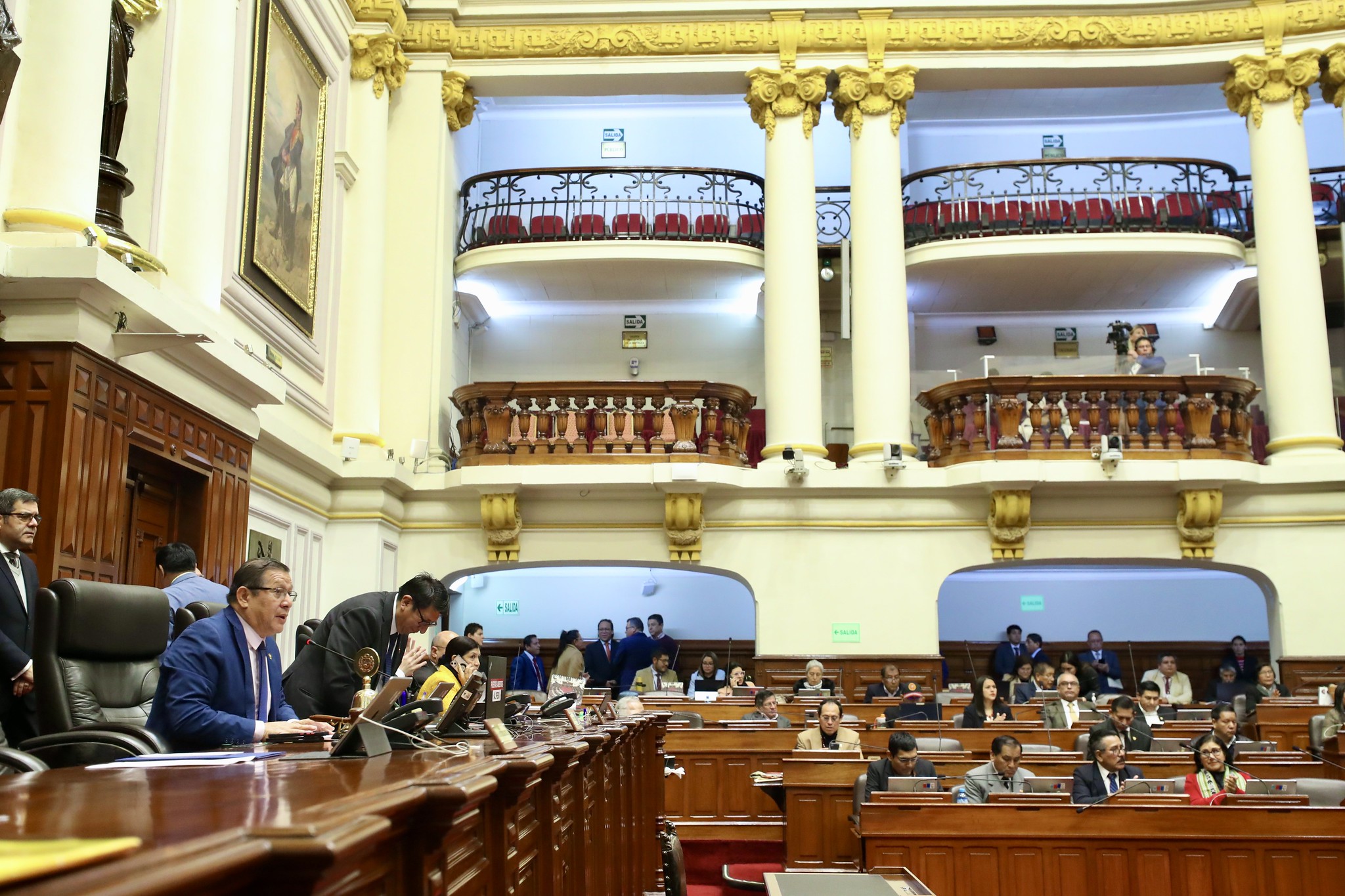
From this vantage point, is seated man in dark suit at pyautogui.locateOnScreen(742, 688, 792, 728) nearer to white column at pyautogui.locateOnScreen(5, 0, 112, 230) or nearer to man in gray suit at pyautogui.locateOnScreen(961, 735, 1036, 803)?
man in gray suit at pyautogui.locateOnScreen(961, 735, 1036, 803)

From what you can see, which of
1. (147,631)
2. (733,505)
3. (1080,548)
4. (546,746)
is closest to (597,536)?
(733,505)

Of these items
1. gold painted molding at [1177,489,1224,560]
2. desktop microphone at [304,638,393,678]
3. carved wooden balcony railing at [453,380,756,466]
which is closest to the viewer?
desktop microphone at [304,638,393,678]

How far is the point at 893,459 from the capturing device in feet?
36.7

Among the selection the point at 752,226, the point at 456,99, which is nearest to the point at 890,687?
the point at 752,226

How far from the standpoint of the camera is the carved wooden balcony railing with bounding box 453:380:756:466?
11367mm

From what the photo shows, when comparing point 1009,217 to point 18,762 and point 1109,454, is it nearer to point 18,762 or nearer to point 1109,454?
point 1109,454

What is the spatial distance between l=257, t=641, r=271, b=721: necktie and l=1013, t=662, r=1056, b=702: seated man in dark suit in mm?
8019

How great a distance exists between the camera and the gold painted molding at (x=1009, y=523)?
36.6 ft

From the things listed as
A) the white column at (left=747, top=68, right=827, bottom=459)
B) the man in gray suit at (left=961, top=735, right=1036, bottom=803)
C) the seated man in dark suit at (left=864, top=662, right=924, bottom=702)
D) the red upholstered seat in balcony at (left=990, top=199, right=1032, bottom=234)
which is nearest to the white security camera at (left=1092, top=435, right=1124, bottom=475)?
the white column at (left=747, top=68, right=827, bottom=459)

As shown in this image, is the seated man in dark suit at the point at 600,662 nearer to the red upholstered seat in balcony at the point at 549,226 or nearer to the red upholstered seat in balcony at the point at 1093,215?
the red upholstered seat in balcony at the point at 549,226

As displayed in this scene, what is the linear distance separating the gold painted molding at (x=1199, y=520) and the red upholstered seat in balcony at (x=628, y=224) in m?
6.02

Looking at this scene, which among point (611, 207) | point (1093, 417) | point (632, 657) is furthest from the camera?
point (611, 207)

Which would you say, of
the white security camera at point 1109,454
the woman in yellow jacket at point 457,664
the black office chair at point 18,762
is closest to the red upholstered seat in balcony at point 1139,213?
the white security camera at point 1109,454

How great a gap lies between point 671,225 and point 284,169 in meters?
5.23
